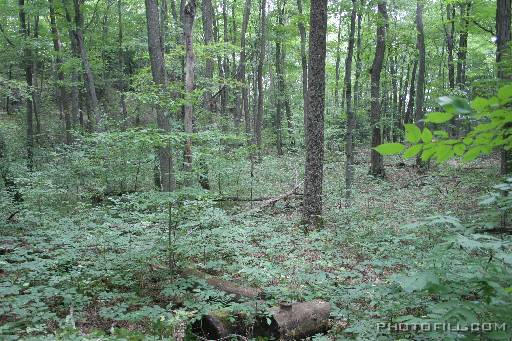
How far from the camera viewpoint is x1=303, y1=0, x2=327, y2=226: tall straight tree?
30.3ft

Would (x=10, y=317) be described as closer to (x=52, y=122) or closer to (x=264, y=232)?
(x=264, y=232)

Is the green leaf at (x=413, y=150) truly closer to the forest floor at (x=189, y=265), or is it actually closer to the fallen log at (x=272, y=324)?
the forest floor at (x=189, y=265)

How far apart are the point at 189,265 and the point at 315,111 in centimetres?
507

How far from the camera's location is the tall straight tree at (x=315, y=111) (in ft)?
30.3

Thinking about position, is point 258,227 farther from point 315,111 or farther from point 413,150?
point 413,150

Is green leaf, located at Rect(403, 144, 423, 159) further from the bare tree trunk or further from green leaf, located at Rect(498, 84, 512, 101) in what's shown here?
the bare tree trunk

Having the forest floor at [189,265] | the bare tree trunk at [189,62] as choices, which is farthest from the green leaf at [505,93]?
the bare tree trunk at [189,62]

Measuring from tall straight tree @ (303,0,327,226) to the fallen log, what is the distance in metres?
5.00

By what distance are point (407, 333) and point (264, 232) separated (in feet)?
19.1

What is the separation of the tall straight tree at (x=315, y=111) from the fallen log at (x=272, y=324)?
5001 millimetres

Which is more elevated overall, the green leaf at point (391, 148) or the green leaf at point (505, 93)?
the green leaf at point (505, 93)

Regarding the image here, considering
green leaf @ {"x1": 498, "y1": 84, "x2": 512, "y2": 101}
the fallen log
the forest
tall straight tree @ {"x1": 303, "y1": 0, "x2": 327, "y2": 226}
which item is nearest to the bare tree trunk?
the forest

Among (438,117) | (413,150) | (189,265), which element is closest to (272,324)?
(189,265)

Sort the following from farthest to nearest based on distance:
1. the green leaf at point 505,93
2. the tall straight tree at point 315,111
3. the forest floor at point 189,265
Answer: the tall straight tree at point 315,111, the forest floor at point 189,265, the green leaf at point 505,93
